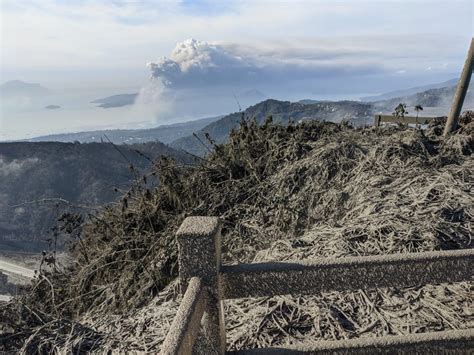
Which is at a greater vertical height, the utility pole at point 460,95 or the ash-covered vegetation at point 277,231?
the utility pole at point 460,95

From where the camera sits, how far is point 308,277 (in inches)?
78.4

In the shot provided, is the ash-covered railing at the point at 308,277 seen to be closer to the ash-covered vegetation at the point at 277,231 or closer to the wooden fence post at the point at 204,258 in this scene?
the wooden fence post at the point at 204,258

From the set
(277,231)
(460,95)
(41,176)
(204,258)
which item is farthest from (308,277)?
(41,176)

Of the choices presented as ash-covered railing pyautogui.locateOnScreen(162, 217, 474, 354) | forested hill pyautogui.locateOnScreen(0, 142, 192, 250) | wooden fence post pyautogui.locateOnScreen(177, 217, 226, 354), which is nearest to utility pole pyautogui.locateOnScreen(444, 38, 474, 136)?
ash-covered railing pyautogui.locateOnScreen(162, 217, 474, 354)

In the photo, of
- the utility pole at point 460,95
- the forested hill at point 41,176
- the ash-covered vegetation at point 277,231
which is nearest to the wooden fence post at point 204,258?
the ash-covered vegetation at point 277,231

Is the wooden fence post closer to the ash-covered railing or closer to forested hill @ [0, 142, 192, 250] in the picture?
the ash-covered railing

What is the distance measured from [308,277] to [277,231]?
9.71 feet

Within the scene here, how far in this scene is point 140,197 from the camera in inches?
239

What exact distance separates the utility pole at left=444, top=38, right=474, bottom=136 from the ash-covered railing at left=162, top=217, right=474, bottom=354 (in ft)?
16.5

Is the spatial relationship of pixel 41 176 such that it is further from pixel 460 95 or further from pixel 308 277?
pixel 308 277

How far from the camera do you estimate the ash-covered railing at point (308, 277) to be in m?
1.90

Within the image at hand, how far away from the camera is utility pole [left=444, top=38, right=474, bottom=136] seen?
657 centimetres

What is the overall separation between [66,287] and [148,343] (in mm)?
2734

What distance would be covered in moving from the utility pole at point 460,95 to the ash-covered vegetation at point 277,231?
0.20 meters
